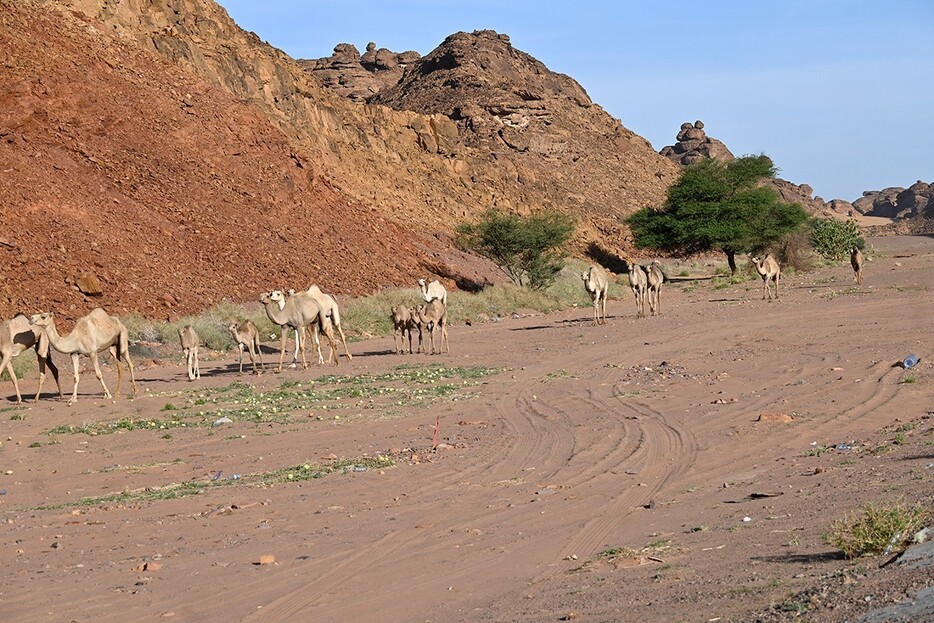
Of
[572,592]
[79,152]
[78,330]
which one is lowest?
[572,592]

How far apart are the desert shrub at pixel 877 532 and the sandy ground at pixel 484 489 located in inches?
6.5

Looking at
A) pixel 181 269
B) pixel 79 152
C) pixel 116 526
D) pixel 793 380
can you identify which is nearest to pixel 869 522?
pixel 116 526

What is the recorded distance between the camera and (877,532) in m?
7.45

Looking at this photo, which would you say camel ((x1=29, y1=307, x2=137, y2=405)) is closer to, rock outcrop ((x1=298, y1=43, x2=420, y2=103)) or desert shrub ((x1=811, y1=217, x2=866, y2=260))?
desert shrub ((x1=811, y1=217, x2=866, y2=260))

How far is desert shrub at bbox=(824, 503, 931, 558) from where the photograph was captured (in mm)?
7405

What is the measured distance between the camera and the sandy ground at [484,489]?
317 inches

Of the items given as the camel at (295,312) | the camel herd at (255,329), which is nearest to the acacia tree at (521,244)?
the camel herd at (255,329)

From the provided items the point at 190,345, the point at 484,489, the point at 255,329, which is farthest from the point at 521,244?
the point at 484,489

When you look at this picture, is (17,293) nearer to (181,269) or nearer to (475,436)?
(181,269)

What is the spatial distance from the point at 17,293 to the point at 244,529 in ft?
72.5

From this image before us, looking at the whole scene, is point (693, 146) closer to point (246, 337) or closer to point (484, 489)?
point (246, 337)

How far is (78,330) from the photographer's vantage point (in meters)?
21.9

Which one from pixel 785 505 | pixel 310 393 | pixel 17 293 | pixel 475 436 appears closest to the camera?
pixel 785 505

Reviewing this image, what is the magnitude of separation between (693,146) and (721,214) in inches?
3042
